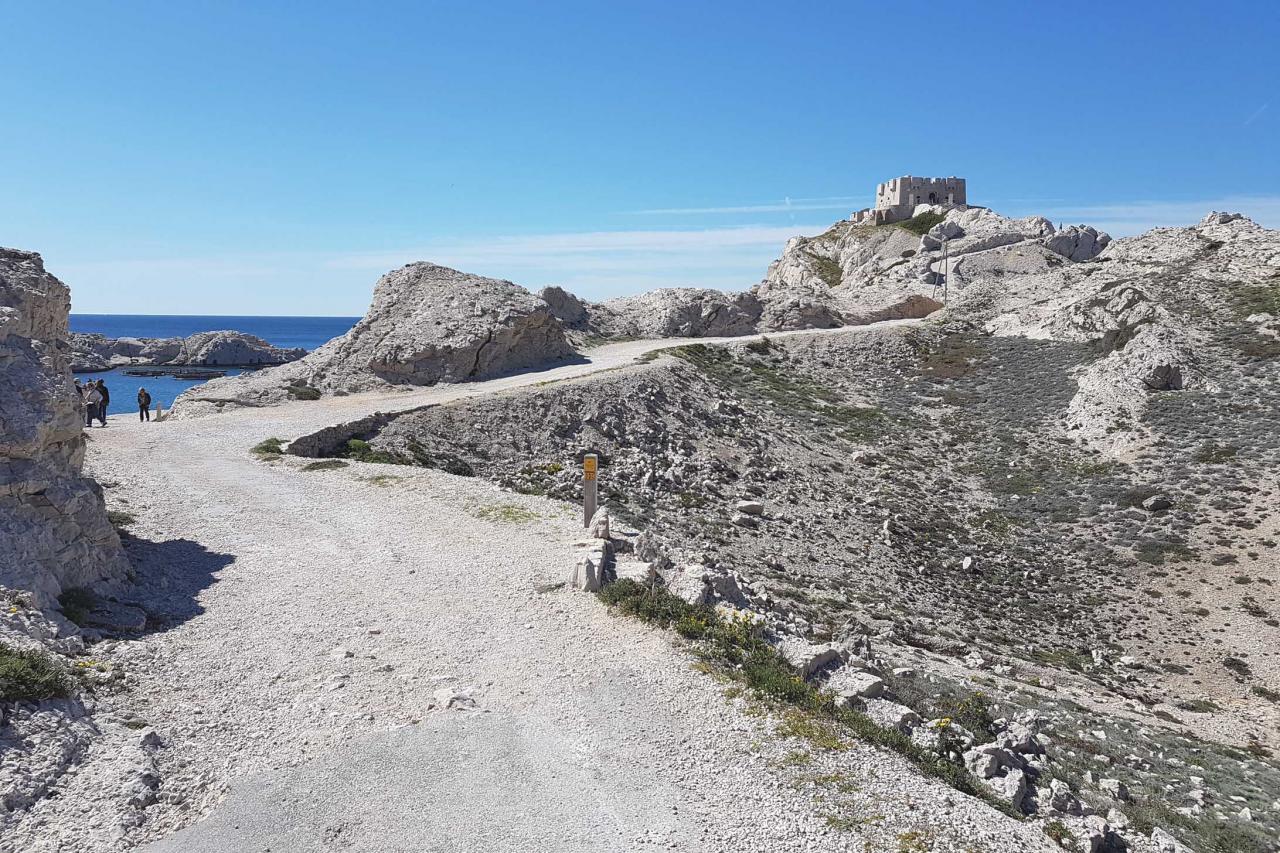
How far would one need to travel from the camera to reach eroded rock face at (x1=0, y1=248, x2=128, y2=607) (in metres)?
10.9

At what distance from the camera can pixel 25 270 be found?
13750 mm

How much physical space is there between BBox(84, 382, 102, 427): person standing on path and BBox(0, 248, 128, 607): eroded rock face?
1366cm

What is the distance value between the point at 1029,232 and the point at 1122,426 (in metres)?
35.3

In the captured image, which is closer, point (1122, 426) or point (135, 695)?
point (135, 695)

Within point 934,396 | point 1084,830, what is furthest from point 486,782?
point 934,396

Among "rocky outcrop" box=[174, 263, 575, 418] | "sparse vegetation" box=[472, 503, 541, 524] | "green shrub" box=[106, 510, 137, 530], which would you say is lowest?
"green shrub" box=[106, 510, 137, 530]

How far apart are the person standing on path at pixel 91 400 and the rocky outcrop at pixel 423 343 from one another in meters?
4.09

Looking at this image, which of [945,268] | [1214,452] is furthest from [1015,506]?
[945,268]

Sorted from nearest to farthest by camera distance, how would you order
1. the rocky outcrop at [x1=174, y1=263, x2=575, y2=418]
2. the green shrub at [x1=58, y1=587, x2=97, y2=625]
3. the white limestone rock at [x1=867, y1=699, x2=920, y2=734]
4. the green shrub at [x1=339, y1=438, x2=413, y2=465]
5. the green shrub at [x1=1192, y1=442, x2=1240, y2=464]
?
the white limestone rock at [x1=867, y1=699, x2=920, y2=734] < the green shrub at [x1=58, y1=587, x2=97, y2=625] < the green shrub at [x1=339, y1=438, x2=413, y2=465] < the green shrub at [x1=1192, y1=442, x2=1240, y2=464] < the rocky outcrop at [x1=174, y1=263, x2=575, y2=418]

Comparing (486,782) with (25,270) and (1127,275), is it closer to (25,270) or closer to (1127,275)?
(25,270)

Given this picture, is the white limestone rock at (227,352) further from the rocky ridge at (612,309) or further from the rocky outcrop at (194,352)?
the rocky ridge at (612,309)

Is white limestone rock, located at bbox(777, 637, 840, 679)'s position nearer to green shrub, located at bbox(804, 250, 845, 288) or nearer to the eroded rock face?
the eroded rock face

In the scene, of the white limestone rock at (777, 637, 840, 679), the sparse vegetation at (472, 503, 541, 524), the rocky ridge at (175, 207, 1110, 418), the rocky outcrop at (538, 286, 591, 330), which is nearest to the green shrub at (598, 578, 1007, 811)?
the white limestone rock at (777, 637, 840, 679)

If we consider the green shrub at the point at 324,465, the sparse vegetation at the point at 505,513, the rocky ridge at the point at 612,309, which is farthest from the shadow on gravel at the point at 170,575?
the rocky ridge at the point at 612,309
